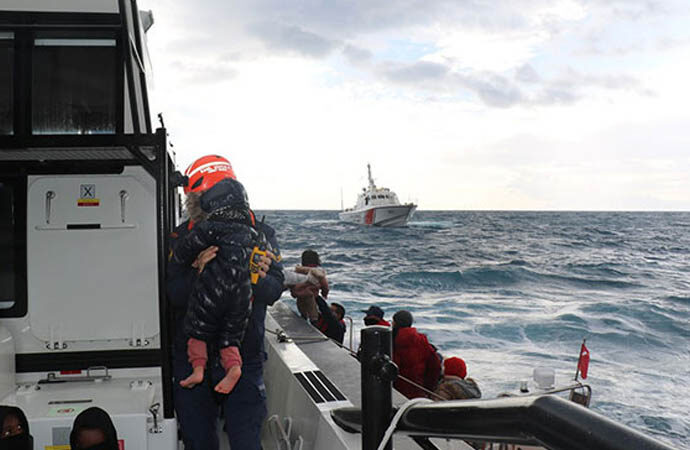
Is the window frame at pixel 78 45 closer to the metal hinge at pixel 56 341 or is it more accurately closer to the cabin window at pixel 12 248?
the cabin window at pixel 12 248

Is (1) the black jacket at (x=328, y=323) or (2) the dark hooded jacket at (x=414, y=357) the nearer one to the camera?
(2) the dark hooded jacket at (x=414, y=357)

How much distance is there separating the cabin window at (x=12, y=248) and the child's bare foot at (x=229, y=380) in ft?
4.64

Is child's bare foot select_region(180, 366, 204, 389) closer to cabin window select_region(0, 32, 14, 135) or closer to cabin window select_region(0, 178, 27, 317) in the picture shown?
cabin window select_region(0, 178, 27, 317)

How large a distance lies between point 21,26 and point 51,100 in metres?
0.40

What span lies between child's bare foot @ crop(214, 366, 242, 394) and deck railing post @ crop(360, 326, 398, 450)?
136cm

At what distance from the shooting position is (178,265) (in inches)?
110

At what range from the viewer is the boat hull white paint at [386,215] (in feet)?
199

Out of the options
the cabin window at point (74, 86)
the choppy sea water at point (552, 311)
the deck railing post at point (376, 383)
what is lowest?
the choppy sea water at point (552, 311)

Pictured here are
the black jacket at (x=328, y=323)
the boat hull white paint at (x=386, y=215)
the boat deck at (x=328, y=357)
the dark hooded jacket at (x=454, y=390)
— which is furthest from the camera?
the boat hull white paint at (x=386, y=215)

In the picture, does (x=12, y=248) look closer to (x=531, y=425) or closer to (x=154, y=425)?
(x=154, y=425)

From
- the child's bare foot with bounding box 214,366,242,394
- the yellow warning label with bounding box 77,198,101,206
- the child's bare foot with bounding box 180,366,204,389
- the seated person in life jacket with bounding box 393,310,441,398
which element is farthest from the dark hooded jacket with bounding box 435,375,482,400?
the yellow warning label with bounding box 77,198,101,206

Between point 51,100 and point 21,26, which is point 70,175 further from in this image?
point 21,26

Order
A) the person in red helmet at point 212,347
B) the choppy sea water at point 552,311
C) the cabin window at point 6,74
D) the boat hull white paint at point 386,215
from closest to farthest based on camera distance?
1. the person in red helmet at point 212,347
2. the cabin window at point 6,74
3. the choppy sea water at point 552,311
4. the boat hull white paint at point 386,215

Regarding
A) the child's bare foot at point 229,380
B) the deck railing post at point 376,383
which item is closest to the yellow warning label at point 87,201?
the child's bare foot at point 229,380
